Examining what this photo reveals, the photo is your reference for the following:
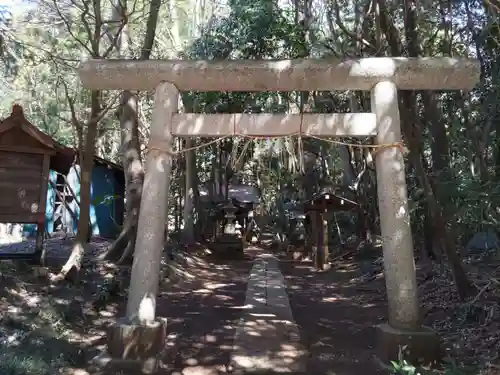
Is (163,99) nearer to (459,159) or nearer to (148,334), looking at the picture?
Answer: (148,334)

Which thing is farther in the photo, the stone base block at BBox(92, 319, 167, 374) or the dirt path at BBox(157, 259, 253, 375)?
the dirt path at BBox(157, 259, 253, 375)

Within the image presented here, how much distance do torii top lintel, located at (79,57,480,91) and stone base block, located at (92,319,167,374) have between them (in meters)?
2.57

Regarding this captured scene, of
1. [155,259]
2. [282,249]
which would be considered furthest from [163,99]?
[282,249]

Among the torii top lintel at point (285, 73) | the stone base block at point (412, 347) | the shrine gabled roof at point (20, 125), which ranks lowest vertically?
the stone base block at point (412, 347)

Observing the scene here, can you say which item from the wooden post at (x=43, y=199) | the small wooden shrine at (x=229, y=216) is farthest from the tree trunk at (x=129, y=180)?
the small wooden shrine at (x=229, y=216)

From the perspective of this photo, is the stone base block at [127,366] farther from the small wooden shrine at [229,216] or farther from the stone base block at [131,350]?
the small wooden shrine at [229,216]

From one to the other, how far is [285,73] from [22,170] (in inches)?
154

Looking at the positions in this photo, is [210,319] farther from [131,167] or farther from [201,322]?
[131,167]

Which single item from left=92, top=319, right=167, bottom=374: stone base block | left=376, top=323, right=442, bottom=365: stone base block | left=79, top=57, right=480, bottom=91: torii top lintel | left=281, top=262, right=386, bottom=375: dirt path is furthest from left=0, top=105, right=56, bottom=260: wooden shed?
left=376, top=323, right=442, bottom=365: stone base block

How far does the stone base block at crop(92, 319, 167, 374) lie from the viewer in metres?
4.30

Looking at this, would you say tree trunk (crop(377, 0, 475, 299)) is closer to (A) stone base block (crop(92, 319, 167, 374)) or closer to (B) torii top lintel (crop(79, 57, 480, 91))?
(B) torii top lintel (crop(79, 57, 480, 91))

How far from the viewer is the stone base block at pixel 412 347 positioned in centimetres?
429

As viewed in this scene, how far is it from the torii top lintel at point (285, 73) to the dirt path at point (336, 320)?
9.46 feet

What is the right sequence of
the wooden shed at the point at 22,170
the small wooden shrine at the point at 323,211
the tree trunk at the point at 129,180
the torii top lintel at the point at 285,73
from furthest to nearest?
1. the small wooden shrine at the point at 323,211
2. the tree trunk at the point at 129,180
3. the wooden shed at the point at 22,170
4. the torii top lintel at the point at 285,73
